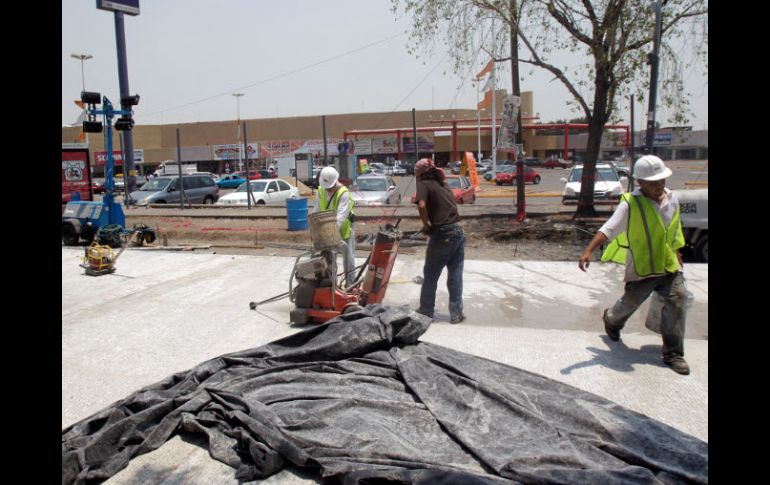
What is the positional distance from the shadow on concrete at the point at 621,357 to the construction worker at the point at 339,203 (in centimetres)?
284

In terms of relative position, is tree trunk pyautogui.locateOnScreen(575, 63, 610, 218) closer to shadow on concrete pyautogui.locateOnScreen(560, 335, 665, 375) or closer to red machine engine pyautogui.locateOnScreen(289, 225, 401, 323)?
red machine engine pyautogui.locateOnScreen(289, 225, 401, 323)

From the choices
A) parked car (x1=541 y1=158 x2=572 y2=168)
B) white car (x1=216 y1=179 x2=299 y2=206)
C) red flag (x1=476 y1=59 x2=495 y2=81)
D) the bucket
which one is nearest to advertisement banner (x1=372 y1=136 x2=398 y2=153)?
parked car (x1=541 y1=158 x2=572 y2=168)

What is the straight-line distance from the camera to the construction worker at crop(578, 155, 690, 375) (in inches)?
185

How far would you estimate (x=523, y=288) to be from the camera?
25.5 ft

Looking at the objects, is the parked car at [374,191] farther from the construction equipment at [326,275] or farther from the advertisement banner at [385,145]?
the advertisement banner at [385,145]

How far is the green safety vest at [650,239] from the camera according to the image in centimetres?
470

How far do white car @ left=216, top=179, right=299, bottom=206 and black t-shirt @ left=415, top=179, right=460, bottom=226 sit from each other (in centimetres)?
1845

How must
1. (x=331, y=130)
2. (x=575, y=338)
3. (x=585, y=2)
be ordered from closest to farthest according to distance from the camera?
(x=575, y=338)
(x=585, y=2)
(x=331, y=130)

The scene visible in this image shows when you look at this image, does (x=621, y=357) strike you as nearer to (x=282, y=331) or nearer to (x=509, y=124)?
(x=282, y=331)

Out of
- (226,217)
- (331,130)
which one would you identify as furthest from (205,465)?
(331,130)

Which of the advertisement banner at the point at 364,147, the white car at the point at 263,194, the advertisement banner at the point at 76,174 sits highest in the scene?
the advertisement banner at the point at 364,147

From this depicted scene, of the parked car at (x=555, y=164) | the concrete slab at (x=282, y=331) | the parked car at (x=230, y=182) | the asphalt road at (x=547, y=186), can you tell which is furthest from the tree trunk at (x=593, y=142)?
the parked car at (x=555, y=164)
